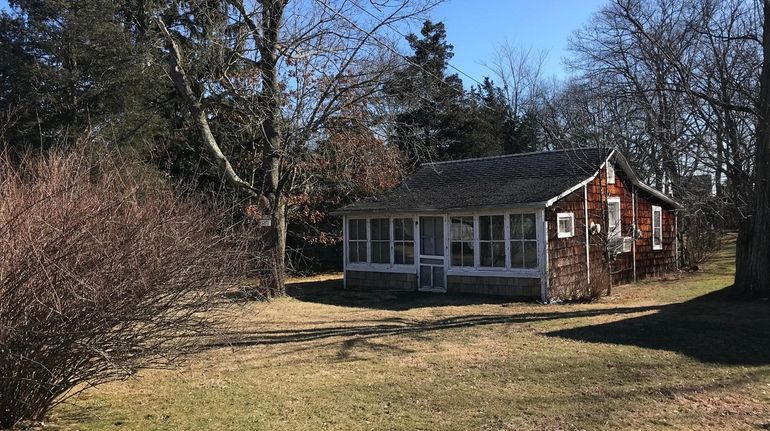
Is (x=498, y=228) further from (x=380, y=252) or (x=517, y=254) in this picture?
(x=380, y=252)

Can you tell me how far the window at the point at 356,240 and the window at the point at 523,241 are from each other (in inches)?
206

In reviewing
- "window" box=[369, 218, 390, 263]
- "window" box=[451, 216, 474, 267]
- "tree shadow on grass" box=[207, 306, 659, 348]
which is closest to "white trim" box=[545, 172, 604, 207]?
"window" box=[451, 216, 474, 267]

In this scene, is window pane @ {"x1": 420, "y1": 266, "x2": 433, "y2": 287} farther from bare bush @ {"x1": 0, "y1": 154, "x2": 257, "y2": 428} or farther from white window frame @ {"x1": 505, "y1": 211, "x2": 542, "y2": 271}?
bare bush @ {"x1": 0, "y1": 154, "x2": 257, "y2": 428}

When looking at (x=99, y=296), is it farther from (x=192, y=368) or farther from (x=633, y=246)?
(x=633, y=246)

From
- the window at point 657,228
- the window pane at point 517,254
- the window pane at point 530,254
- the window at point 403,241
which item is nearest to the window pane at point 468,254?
the window pane at point 517,254

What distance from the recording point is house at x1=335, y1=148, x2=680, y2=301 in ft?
48.3

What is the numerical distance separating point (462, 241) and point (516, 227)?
168cm

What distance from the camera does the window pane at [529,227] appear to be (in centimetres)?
1455

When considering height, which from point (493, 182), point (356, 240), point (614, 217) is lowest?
point (356, 240)

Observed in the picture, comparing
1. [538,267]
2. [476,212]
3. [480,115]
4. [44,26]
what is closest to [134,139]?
[44,26]

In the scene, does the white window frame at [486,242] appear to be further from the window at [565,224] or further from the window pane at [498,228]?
the window at [565,224]

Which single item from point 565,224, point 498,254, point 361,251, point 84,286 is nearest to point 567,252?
point 565,224

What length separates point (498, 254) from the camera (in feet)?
50.1

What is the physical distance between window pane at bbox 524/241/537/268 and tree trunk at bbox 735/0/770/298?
176 inches
